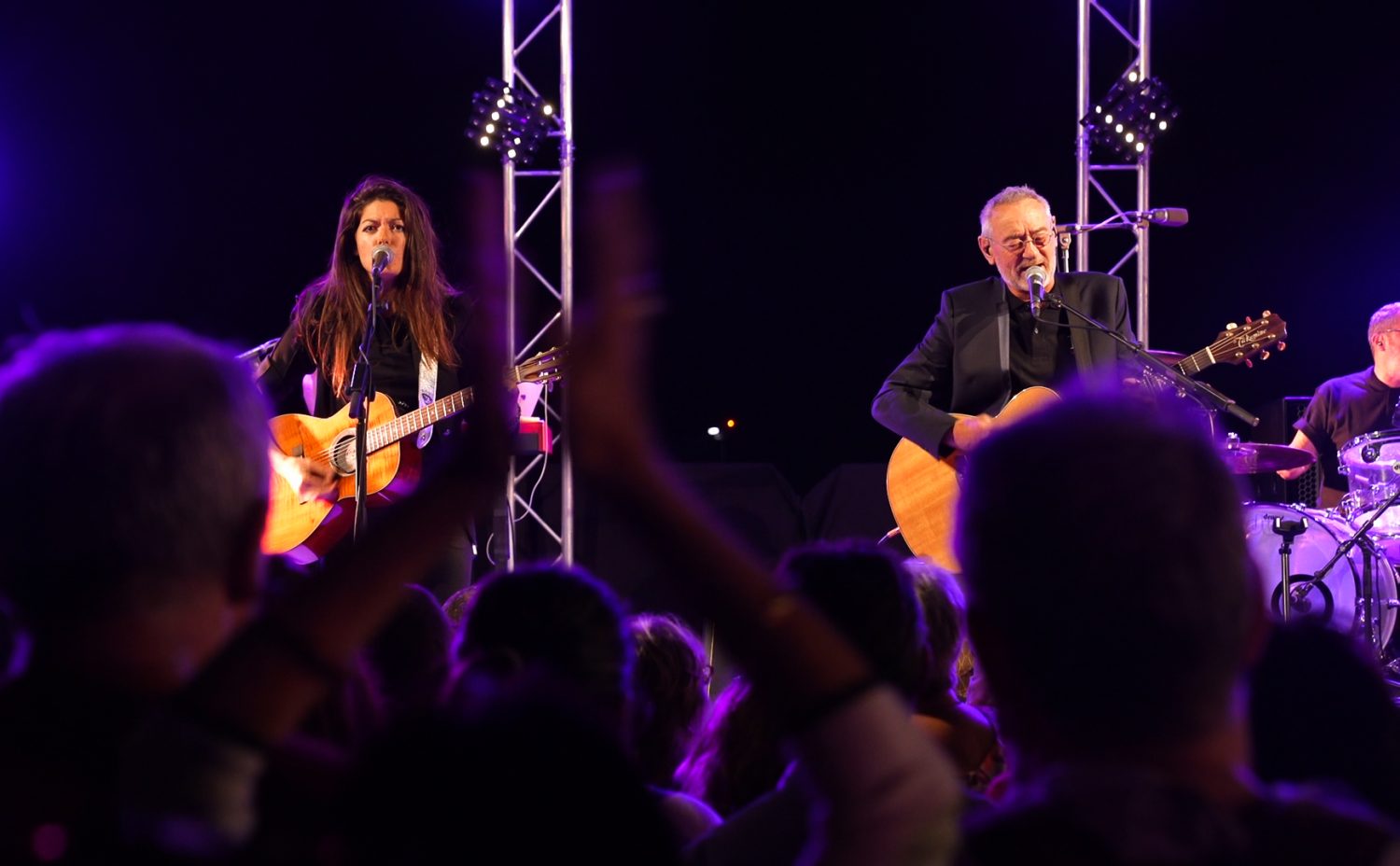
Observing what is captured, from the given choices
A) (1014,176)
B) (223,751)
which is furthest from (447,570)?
(1014,176)

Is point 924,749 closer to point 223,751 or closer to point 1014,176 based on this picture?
point 223,751

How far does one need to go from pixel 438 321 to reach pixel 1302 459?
4386 millimetres

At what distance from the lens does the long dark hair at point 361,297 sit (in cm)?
528

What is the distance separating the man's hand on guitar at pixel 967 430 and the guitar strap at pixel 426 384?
87.4 inches

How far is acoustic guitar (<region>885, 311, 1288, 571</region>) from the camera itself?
558cm

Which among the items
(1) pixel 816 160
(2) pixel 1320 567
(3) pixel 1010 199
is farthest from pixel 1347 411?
(1) pixel 816 160

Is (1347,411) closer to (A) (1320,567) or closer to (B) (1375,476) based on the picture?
(B) (1375,476)

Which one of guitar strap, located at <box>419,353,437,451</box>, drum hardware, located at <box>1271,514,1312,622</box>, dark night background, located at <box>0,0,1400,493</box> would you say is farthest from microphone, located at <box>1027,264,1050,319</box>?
dark night background, located at <box>0,0,1400,493</box>

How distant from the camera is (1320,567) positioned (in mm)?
7227

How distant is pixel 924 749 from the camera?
2.99ft

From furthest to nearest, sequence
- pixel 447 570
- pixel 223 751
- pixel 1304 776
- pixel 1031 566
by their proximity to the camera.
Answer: pixel 447 570, pixel 1304 776, pixel 1031 566, pixel 223 751

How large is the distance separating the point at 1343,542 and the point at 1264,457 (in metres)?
0.69

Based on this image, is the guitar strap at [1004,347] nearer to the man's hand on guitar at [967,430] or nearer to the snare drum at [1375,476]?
the man's hand on guitar at [967,430]

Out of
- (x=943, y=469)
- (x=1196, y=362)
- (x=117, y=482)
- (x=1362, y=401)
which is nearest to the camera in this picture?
(x=117, y=482)
